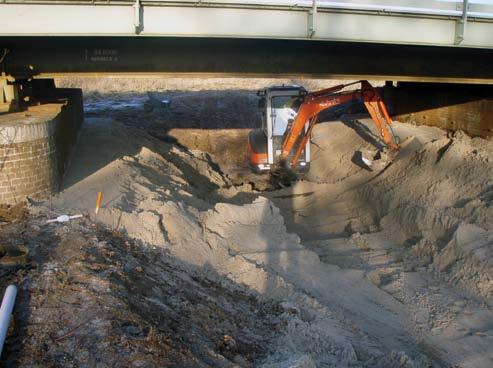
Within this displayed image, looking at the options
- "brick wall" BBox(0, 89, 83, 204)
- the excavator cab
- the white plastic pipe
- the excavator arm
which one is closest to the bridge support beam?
the excavator arm

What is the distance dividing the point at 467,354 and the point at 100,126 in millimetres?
14308

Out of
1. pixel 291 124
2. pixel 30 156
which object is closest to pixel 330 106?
pixel 291 124

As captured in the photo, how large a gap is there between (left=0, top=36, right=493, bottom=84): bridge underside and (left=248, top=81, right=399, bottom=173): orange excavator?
1.41m

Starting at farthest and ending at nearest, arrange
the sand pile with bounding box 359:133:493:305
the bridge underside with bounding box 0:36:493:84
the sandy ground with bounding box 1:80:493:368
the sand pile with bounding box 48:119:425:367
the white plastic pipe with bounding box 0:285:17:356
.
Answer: the bridge underside with bounding box 0:36:493:84, the sand pile with bounding box 359:133:493:305, the sand pile with bounding box 48:119:425:367, the sandy ground with bounding box 1:80:493:368, the white plastic pipe with bounding box 0:285:17:356

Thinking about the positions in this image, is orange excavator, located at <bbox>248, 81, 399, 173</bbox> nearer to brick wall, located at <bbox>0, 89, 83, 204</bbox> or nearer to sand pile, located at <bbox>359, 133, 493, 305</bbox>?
sand pile, located at <bbox>359, 133, 493, 305</bbox>

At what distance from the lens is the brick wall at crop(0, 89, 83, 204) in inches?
420

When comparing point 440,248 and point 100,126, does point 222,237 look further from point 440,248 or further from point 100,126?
point 100,126

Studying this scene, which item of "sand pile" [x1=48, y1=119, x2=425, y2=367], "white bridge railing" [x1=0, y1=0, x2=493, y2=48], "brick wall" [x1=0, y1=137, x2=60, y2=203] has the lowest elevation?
"sand pile" [x1=48, y1=119, x2=425, y2=367]

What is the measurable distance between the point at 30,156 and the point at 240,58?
6.09m

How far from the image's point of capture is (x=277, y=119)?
57.6 ft

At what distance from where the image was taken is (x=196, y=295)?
840 cm

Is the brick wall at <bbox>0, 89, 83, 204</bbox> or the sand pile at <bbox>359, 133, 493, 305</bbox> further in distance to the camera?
the sand pile at <bbox>359, 133, 493, 305</bbox>

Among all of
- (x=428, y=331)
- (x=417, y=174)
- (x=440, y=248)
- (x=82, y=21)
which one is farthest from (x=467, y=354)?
(x=82, y=21)

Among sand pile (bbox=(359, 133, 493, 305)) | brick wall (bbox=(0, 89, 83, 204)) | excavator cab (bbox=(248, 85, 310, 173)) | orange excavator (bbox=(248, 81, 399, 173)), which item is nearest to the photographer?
brick wall (bbox=(0, 89, 83, 204))
